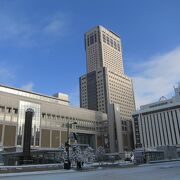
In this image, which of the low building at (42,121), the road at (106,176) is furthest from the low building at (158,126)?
the road at (106,176)

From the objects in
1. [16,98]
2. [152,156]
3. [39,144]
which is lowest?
[152,156]

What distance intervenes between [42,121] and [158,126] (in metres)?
66.4

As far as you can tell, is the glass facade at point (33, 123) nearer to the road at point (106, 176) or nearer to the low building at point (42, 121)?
the low building at point (42, 121)

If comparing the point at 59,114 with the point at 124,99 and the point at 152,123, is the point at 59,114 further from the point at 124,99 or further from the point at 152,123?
the point at 124,99

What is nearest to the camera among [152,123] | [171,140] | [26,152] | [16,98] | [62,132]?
[26,152]

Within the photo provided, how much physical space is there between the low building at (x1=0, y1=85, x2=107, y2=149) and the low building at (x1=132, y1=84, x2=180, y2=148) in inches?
845

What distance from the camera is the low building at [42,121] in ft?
342

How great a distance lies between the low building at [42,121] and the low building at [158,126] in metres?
21.5

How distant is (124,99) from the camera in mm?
198750

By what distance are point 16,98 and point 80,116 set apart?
1590 inches

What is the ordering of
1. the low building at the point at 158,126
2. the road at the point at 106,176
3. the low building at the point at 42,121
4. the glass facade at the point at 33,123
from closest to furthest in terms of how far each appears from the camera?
the road at the point at 106,176
the low building at the point at 42,121
the glass facade at the point at 33,123
the low building at the point at 158,126

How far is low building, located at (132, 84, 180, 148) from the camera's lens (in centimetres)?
13838

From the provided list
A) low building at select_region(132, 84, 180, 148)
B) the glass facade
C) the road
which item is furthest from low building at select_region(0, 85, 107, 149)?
the road

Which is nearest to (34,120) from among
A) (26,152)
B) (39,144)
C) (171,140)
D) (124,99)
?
(39,144)
